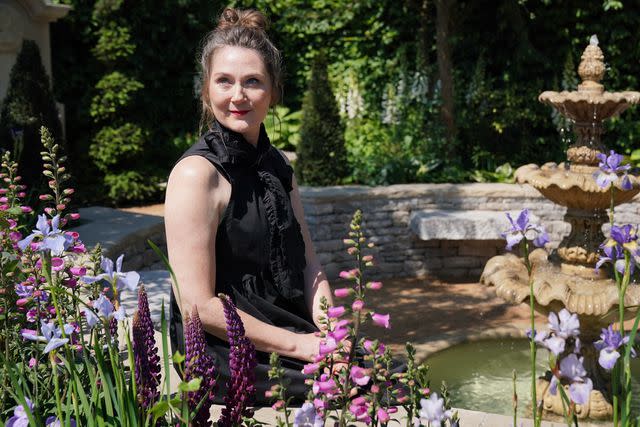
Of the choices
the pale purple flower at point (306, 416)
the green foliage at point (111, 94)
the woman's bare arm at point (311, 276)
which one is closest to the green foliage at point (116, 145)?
the green foliage at point (111, 94)

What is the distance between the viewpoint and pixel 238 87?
231 cm

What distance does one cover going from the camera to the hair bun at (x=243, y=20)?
2408mm

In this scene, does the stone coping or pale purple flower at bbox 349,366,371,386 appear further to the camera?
the stone coping

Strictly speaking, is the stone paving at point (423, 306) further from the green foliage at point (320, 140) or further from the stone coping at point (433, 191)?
the green foliage at point (320, 140)

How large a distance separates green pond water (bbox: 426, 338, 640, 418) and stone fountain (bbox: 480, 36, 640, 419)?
26 centimetres

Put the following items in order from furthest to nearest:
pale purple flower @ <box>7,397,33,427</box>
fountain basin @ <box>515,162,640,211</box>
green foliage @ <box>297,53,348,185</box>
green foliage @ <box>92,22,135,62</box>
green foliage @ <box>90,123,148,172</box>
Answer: green foliage @ <box>92,22,135,62</box> < green foliage @ <box>90,123,148,172</box> < green foliage @ <box>297,53,348,185</box> < fountain basin @ <box>515,162,640,211</box> < pale purple flower @ <box>7,397,33,427</box>

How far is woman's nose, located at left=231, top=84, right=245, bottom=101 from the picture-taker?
2.30 meters

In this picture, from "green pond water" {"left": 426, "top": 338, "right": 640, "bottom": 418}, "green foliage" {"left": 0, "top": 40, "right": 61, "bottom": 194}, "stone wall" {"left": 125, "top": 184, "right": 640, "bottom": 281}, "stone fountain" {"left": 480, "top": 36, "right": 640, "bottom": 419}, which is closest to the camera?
"stone fountain" {"left": 480, "top": 36, "right": 640, "bottom": 419}

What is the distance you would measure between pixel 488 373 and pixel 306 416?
4121 millimetres

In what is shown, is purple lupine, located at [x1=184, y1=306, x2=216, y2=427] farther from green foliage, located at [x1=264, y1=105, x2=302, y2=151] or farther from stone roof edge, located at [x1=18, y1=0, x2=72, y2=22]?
green foliage, located at [x1=264, y1=105, x2=302, y2=151]

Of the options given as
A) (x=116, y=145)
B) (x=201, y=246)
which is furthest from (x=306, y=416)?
(x=116, y=145)

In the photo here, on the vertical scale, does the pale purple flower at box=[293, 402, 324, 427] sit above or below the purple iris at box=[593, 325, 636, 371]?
below

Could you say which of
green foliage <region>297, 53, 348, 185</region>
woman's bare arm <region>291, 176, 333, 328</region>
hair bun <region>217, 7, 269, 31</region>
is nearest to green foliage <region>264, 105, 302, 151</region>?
green foliage <region>297, 53, 348, 185</region>

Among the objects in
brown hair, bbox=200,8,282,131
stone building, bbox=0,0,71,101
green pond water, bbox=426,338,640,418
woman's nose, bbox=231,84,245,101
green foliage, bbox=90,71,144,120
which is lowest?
green pond water, bbox=426,338,640,418
